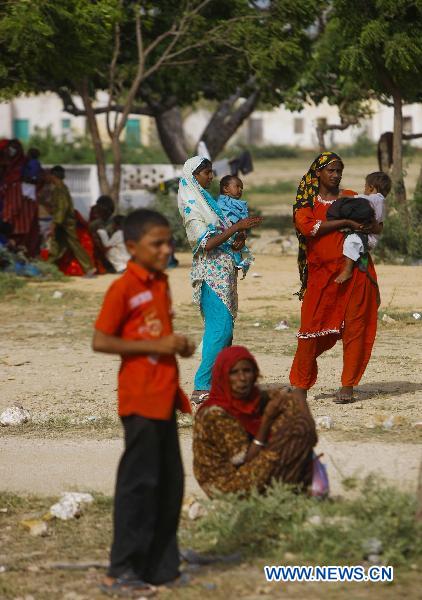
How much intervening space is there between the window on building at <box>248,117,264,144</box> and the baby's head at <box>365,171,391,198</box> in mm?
62716

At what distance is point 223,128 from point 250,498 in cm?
1908

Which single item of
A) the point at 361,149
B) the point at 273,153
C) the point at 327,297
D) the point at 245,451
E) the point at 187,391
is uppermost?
the point at 327,297

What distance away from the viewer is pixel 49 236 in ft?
58.7

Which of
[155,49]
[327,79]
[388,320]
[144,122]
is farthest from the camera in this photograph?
[144,122]

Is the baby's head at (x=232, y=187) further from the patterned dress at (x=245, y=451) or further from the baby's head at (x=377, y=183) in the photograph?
the patterned dress at (x=245, y=451)

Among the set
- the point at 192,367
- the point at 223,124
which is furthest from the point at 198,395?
the point at 223,124

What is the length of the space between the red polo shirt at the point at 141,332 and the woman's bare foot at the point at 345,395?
3.61 metres

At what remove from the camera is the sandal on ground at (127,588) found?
16.2 feet

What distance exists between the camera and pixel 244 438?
573 cm

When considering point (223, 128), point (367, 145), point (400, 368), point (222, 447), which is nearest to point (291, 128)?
point (367, 145)

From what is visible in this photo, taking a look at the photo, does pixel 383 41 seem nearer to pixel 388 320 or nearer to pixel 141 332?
pixel 388 320

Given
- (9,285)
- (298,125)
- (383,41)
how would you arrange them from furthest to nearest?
(298,125), (383,41), (9,285)

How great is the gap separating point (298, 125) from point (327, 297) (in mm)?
61794

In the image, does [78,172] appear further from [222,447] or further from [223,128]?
[222,447]
